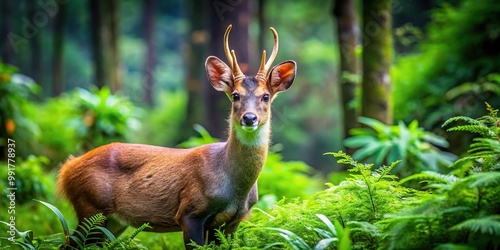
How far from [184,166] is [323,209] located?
4.92 ft

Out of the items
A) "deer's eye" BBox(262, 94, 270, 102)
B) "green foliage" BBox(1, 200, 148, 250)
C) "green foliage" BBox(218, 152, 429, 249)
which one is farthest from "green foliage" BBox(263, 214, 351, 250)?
"deer's eye" BBox(262, 94, 270, 102)

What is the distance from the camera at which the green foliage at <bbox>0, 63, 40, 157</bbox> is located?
11820 millimetres

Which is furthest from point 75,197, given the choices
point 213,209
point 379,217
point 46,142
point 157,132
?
point 157,132

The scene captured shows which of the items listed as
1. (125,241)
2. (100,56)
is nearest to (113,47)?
(100,56)

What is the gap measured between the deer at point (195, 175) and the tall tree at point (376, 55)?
347 cm

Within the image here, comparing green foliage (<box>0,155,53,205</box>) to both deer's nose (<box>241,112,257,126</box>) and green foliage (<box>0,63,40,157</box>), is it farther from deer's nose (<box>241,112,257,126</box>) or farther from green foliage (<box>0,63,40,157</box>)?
deer's nose (<box>241,112,257,126</box>)

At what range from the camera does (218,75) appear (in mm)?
6348

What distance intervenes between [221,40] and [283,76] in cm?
879

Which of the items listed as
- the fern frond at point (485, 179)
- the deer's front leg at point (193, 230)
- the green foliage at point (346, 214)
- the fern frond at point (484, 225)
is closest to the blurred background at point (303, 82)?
the green foliage at point (346, 214)

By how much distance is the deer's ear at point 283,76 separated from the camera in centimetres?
627

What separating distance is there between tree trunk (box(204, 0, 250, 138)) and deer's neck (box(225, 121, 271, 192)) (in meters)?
7.27

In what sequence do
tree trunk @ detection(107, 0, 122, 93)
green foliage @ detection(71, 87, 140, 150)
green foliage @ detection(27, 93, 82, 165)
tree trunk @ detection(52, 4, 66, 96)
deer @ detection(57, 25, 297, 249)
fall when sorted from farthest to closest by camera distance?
1. tree trunk @ detection(52, 4, 66, 96)
2. tree trunk @ detection(107, 0, 122, 93)
3. green foliage @ detection(27, 93, 82, 165)
4. green foliage @ detection(71, 87, 140, 150)
5. deer @ detection(57, 25, 297, 249)

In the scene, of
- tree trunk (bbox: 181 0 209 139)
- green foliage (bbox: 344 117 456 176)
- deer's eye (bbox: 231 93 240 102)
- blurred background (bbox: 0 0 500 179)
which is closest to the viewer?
deer's eye (bbox: 231 93 240 102)

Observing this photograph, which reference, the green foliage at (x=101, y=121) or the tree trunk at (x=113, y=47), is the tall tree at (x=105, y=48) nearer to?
the tree trunk at (x=113, y=47)
